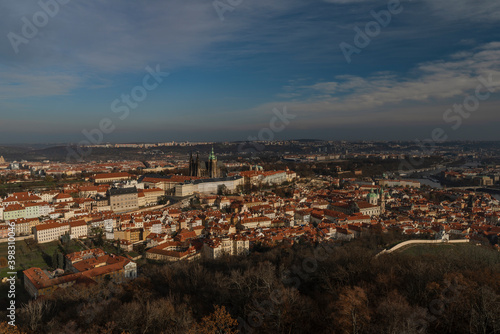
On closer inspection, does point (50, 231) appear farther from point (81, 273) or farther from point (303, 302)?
point (303, 302)

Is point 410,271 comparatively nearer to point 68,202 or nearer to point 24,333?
point 24,333

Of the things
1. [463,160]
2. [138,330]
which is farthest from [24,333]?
[463,160]

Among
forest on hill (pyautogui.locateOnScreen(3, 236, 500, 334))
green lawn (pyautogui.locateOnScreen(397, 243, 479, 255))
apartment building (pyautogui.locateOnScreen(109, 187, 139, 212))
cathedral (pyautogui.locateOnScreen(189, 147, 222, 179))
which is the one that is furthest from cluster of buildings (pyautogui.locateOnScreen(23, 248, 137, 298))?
cathedral (pyautogui.locateOnScreen(189, 147, 222, 179))

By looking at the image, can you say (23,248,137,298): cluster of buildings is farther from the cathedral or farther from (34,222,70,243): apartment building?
the cathedral

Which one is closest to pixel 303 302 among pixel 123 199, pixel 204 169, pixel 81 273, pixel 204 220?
pixel 81 273

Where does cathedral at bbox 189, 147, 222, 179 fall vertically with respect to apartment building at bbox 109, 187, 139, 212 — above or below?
above

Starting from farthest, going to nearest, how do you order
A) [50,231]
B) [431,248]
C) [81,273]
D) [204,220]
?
1. [204,220]
2. [50,231]
3. [431,248]
4. [81,273]

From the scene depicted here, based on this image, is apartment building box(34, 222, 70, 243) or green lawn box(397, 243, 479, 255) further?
apartment building box(34, 222, 70, 243)

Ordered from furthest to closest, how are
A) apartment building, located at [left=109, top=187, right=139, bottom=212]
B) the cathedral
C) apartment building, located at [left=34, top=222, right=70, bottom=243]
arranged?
the cathedral < apartment building, located at [left=109, top=187, right=139, bottom=212] < apartment building, located at [left=34, top=222, right=70, bottom=243]

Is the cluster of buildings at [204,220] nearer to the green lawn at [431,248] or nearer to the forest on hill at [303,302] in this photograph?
the green lawn at [431,248]

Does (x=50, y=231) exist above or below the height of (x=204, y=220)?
above

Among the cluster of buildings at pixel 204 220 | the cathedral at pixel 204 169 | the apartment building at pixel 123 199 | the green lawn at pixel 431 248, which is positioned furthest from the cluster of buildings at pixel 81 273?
the cathedral at pixel 204 169
